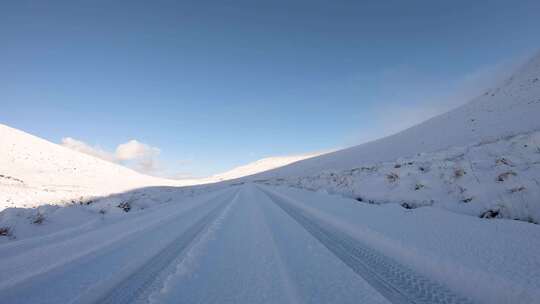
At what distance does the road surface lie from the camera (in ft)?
5.99

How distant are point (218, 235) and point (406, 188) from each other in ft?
16.6

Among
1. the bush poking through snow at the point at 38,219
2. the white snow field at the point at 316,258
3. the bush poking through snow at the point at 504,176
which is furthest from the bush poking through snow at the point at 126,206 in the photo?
the bush poking through snow at the point at 504,176

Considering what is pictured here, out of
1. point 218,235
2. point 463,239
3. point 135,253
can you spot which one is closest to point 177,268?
point 135,253

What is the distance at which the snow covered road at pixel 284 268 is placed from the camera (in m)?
1.78

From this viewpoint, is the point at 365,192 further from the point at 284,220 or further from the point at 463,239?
the point at 463,239

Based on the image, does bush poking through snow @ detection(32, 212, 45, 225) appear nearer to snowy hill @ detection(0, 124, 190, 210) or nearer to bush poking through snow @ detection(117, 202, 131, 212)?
bush poking through snow @ detection(117, 202, 131, 212)

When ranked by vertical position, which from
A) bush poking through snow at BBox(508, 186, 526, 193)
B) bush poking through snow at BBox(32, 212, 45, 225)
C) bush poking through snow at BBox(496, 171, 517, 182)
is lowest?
bush poking through snow at BBox(508, 186, 526, 193)

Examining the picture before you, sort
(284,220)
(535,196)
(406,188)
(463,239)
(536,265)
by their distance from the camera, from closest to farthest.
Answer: (536,265) → (463,239) → (535,196) → (284,220) → (406,188)

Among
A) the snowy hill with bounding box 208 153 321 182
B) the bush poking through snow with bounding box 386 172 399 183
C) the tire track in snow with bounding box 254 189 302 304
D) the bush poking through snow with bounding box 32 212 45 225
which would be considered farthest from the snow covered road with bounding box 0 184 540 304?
the snowy hill with bounding box 208 153 321 182

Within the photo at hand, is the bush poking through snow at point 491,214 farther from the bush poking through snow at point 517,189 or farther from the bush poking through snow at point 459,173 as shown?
the bush poking through snow at point 459,173

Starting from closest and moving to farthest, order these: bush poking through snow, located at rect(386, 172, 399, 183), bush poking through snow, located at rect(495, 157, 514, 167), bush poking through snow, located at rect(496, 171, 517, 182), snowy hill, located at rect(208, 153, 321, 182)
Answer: bush poking through snow, located at rect(496, 171, 517, 182)
bush poking through snow, located at rect(495, 157, 514, 167)
bush poking through snow, located at rect(386, 172, 399, 183)
snowy hill, located at rect(208, 153, 321, 182)

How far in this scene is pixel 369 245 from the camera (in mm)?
2891

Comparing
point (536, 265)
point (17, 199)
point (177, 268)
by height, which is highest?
point (17, 199)

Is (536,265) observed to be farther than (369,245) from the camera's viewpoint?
No
